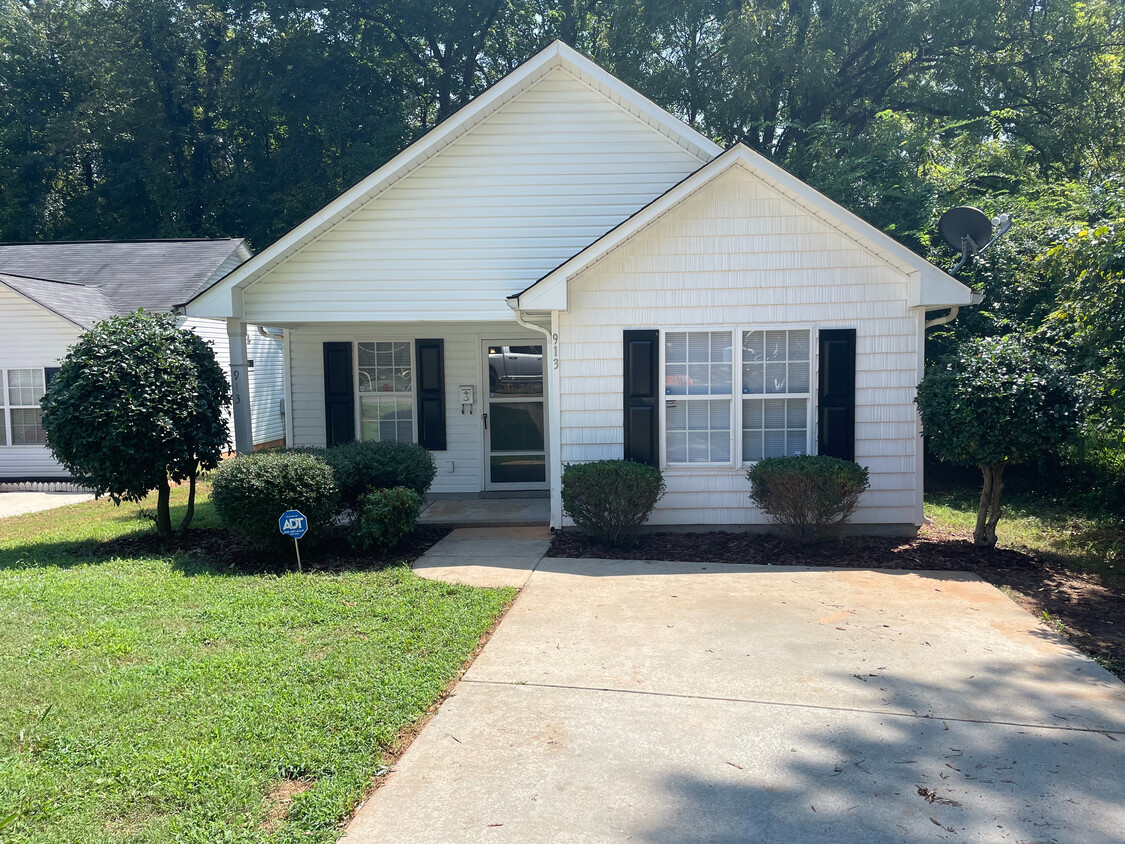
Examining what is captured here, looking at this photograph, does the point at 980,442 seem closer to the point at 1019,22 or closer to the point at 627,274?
the point at 627,274

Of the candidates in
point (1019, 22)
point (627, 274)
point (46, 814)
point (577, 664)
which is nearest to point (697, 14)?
point (1019, 22)

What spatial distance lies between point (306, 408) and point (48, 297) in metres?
7.36

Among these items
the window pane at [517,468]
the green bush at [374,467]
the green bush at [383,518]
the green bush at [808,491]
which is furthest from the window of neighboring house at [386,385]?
the green bush at [808,491]

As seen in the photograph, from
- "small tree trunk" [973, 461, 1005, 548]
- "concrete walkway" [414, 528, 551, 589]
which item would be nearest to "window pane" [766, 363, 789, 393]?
"small tree trunk" [973, 461, 1005, 548]

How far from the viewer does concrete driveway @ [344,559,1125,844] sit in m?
3.44

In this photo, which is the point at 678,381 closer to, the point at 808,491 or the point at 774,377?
the point at 774,377

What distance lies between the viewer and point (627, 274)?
8.70 m

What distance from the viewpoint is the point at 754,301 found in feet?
28.5

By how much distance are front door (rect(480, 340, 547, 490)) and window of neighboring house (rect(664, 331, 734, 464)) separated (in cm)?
326

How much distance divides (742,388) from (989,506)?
2.77 m

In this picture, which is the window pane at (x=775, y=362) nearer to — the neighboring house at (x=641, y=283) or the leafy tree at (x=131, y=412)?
the neighboring house at (x=641, y=283)

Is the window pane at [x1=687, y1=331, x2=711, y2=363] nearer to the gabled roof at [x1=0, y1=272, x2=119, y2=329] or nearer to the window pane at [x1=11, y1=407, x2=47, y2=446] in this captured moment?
the gabled roof at [x1=0, y1=272, x2=119, y2=329]

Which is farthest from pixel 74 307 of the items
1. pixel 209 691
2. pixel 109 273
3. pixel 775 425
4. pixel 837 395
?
pixel 837 395

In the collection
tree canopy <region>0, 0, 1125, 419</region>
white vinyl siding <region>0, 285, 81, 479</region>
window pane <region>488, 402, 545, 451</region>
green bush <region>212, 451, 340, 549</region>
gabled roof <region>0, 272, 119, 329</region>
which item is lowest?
green bush <region>212, 451, 340, 549</region>
